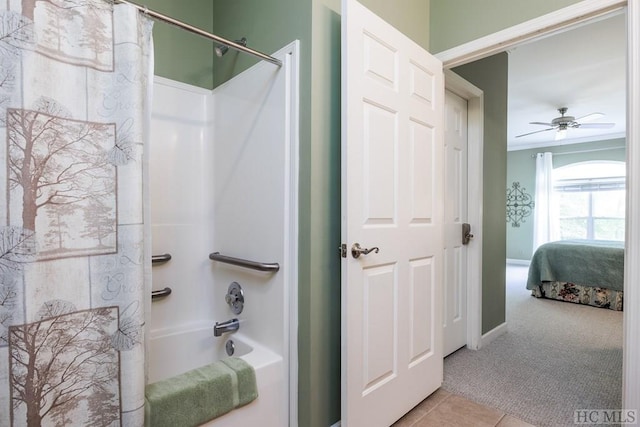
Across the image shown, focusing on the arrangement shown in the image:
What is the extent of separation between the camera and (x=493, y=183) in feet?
9.34

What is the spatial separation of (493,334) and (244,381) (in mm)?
2318

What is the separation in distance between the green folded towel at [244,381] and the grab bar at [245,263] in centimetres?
42

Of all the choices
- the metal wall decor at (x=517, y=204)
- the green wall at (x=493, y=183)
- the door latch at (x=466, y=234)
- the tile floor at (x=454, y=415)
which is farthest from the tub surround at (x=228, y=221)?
the metal wall decor at (x=517, y=204)

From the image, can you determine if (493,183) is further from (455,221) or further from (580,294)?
(580,294)

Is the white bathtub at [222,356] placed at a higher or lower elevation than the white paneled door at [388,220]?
lower

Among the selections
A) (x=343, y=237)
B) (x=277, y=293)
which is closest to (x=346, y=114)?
(x=343, y=237)

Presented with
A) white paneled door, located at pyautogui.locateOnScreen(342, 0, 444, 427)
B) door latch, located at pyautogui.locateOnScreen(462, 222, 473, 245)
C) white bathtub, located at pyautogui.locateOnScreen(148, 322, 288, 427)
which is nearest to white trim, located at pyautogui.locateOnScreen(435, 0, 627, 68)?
white paneled door, located at pyautogui.locateOnScreen(342, 0, 444, 427)

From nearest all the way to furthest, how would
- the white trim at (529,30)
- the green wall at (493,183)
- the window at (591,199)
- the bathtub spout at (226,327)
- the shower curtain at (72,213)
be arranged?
the shower curtain at (72,213) → the white trim at (529,30) → the bathtub spout at (226,327) → the green wall at (493,183) → the window at (591,199)

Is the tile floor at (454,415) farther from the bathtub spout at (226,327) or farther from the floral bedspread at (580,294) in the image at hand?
the floral bedspread at (580,294)

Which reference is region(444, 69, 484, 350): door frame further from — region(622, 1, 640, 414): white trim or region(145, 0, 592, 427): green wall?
region(622, 1, 640, 414): white trim

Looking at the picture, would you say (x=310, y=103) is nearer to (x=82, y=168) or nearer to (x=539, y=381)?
(x=82, y=168)

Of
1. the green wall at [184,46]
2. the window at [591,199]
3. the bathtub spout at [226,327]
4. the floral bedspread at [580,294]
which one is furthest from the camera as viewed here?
the window at [591,199]

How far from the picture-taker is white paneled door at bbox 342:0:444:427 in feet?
4.55

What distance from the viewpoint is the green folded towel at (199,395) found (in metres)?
1.12
